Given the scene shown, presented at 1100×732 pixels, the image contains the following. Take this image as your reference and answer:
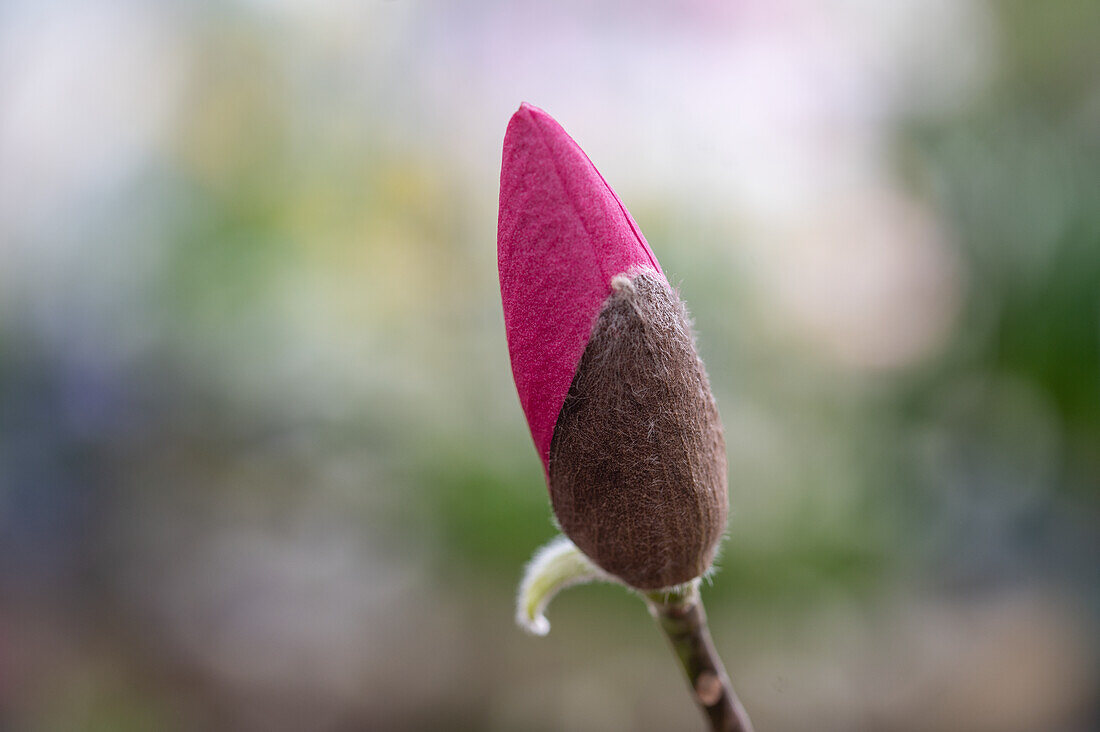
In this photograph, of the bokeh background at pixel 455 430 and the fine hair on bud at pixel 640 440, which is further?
the bokeh background at pixel 455 430

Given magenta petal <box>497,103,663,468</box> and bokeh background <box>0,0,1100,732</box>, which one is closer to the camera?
magenta petal <box>497,103,663,468</box>

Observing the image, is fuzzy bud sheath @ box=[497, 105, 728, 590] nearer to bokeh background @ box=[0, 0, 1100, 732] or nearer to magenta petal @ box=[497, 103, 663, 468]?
magenta petal @ box=[497, 103, 663, 468]

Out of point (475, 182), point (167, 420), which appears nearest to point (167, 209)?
point (167, 420)

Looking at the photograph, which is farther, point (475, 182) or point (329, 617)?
point (475, 182)

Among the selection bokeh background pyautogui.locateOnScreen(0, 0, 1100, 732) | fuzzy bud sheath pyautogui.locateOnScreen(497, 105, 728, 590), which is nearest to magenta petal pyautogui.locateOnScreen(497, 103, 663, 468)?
fuzzy bud sheath pyautogui.locateOnScreen(497, 105, 728, 590)

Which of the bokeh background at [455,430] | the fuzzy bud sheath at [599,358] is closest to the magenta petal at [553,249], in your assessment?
the fuzzy bud sheath at [599,358]

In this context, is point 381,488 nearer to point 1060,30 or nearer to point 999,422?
point 999,422

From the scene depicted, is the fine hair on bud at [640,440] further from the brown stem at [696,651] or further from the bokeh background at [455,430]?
the bokeh background at [455,430]
